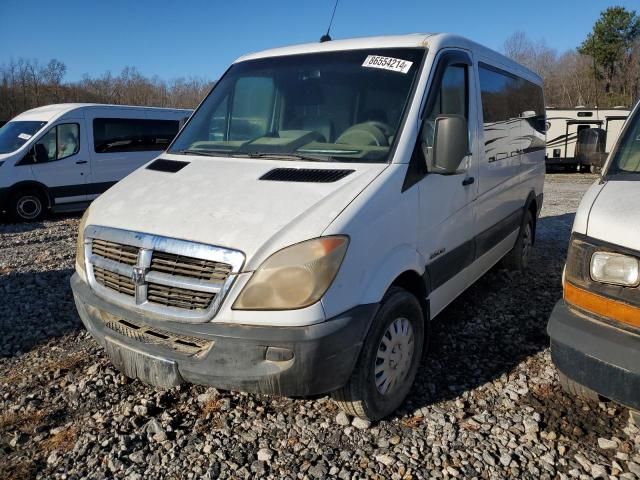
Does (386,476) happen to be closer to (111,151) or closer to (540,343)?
(540,343)

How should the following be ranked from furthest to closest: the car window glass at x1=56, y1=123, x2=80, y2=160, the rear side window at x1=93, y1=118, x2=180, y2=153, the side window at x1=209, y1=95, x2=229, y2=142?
the rear side window at x1=93, y1=118, x2=180, y2=153 < the car window glass at x1=56, y1=123, x2=80, y2=160 < the side window at x1=209, y1=95, x2=229, y2=142

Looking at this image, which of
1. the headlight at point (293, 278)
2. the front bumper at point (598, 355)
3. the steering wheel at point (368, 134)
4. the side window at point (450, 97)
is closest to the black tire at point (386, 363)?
the headlight at point (293, 278)

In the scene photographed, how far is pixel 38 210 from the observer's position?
33.4 feet

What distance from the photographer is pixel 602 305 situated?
244 centimetres

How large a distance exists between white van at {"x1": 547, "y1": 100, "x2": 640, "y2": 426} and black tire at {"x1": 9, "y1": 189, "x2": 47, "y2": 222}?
33.5 feet

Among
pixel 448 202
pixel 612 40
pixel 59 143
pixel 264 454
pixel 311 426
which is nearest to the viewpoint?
pixel 264 454

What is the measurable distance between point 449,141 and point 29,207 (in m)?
9.67

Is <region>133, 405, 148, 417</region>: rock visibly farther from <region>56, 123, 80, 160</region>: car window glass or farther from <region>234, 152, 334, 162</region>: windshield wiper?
<region>56, 123, 80, 160</region>: car window glass

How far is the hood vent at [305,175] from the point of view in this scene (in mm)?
2891

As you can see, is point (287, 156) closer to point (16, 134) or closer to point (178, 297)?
point (178, 297)

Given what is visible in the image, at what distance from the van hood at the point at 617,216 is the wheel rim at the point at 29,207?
10.3 meters

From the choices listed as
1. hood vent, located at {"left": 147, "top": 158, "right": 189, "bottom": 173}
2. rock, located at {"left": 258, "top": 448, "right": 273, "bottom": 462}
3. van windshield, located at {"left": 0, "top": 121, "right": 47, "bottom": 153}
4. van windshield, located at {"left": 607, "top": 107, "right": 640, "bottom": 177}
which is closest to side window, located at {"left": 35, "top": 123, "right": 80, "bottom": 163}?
van windshield, located at {"left": 0, "top": 121, "right": 47, "bottom": 153}

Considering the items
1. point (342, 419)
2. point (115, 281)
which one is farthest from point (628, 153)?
point (115, 281)

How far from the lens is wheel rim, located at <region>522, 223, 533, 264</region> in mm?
5898
